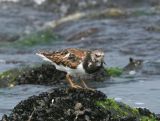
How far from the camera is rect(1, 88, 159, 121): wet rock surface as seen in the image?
714cm

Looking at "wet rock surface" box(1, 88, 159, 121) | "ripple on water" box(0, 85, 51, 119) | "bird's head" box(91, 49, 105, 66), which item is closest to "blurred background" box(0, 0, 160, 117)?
"ripple on water" box(0, 85, 51, 119)

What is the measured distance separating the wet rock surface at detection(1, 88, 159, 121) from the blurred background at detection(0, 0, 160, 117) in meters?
1.54

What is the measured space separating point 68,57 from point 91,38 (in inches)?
379

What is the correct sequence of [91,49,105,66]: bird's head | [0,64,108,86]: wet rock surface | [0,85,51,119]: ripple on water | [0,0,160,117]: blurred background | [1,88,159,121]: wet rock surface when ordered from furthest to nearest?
1. [0,64,108,86]: wet rock surface
2. [0,0,160,117]: blurred background
3. [0,85,51,119]: ripple on water
4. [91,49,105,66]: bird's head
5. [1,88,159,121]: wet rock surface

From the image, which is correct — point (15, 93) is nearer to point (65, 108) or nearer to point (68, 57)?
point (68, 57)

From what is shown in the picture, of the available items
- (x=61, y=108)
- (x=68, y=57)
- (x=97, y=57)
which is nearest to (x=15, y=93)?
(x=68, y=57)

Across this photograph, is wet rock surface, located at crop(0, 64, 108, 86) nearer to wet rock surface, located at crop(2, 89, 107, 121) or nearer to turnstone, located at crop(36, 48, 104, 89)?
turnstone, located at crop(36, 48, 104, 89)

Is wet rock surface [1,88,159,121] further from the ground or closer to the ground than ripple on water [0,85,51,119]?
further from the ground

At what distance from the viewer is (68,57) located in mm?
8195

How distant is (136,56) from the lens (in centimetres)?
1503

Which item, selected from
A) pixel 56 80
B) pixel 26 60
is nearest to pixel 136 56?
pixel 26 60

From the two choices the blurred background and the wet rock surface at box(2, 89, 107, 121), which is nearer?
the wet rock surface at box(2, 89, 107, 121)

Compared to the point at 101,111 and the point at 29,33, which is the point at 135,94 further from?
the point at 29,33

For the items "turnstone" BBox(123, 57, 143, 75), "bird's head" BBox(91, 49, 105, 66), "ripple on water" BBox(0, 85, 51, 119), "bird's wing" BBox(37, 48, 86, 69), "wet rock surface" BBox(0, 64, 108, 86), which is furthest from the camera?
"turnstone" BBox(123, 57, 143, 75)
